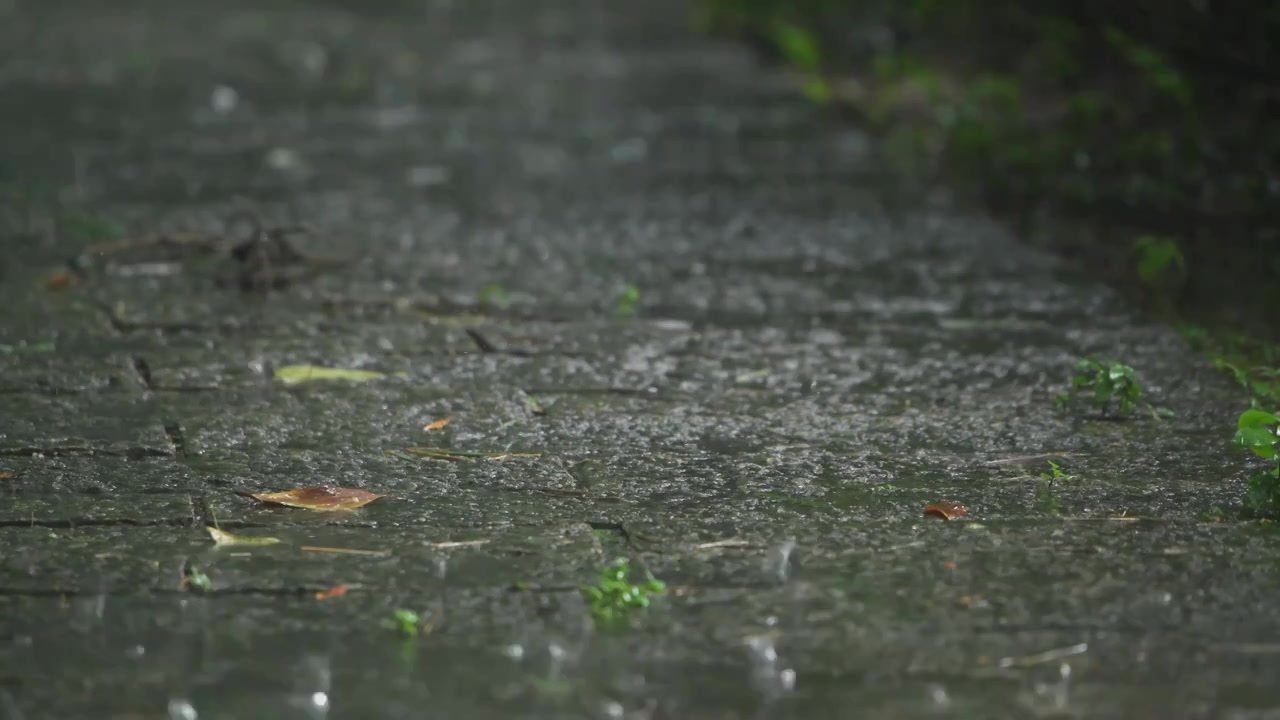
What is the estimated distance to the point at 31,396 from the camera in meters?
3.55

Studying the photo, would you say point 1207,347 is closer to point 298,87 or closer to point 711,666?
point 711,666

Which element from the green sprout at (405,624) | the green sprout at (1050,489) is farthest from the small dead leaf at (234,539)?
the green sprout at (1050,489)

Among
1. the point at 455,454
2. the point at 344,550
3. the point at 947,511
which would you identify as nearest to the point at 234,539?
the point at 344,550

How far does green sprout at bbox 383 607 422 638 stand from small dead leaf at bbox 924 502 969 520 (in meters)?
0.91

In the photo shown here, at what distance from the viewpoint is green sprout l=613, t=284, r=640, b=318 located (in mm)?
4484

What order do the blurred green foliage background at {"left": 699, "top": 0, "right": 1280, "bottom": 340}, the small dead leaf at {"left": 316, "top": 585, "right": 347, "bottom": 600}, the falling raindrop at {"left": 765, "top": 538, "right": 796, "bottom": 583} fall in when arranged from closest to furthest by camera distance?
the small dead leaf at {"left": 316, "top": 585, "right": 347, "bottom": 600}
the falling raindrop at {"left": 765, "top": 538, "right": 796, "bottom": 583}
the blurred green foliage background at {"left": 699, "top": 0, "right": 1280, "bottom": 340}

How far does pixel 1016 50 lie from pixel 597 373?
18.5ft

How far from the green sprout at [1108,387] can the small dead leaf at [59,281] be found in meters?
2.51

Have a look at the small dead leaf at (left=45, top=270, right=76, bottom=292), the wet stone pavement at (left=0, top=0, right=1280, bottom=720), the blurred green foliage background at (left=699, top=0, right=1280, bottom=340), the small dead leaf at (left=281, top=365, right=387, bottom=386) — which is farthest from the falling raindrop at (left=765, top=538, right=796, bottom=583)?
the small dead leaf at (left=45, top=270, right=76, bottom=292)

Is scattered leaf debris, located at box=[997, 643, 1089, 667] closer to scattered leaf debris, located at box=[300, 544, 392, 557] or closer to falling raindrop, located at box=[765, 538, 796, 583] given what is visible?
falling raindrop, located at box=[765, 538, 796, 583]

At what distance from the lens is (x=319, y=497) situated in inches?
115

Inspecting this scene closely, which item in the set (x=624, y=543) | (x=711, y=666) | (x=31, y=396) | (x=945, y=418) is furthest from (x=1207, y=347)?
(x=31, y=396)

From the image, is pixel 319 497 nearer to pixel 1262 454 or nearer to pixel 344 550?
pixel 344 550

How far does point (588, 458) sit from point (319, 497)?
52 centimetres
